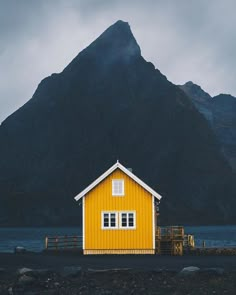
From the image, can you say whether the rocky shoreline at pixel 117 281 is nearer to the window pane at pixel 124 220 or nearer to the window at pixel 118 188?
the window pane at pixel 124 220

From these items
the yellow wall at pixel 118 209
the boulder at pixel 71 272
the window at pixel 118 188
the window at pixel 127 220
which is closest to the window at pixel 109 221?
the yellow wall at pixel 118 209

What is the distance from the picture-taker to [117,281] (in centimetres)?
3181

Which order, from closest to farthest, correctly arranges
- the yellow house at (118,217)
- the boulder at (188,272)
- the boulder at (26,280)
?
the boulder at (26,280) < the boulder at (188,272) < the yellow house at (118,217)

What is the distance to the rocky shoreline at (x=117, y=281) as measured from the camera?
30.2 meters

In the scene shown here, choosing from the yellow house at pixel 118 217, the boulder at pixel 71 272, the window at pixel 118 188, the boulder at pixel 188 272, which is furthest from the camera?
the window at pixel 118 188

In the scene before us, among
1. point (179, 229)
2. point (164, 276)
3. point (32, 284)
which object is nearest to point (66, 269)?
point (32, 284)

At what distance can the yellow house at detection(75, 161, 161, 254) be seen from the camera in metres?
49.9

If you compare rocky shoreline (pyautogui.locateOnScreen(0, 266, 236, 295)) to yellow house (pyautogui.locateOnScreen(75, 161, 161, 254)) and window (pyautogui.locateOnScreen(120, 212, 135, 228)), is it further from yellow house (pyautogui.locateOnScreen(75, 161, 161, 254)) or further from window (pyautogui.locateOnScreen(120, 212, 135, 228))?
window (pyautogui.locateOnScreen(120, 212, 135, 228))

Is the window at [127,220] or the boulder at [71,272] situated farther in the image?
the window at [127,220]

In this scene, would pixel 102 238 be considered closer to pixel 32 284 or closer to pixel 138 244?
pixel 138 244

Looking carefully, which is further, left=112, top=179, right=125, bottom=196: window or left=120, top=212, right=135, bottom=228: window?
left=112, top=179, right=125, bottom=196: window

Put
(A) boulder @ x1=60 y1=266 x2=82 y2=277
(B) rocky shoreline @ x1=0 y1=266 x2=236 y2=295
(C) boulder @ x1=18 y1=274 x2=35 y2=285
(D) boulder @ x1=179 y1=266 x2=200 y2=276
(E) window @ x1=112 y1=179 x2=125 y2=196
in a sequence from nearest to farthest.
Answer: (B) rocky shoreline @ x1=0 y1=266 x2=236 y2=295
(C) boulder @ x1=18 y1=274 x2=35 y2=285
(D) boulder @ x1=179 y1=266 x2=200 y2=276
(A) boulder @ x1=60 y1=266 x2=82 y2=277
(E) window @ x1=112 y1=179 x2=125 y2=196

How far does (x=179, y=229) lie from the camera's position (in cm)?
5266

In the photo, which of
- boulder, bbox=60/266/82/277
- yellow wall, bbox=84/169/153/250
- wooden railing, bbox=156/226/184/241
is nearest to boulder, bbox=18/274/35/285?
boulder, bbox=60/266/82/277
